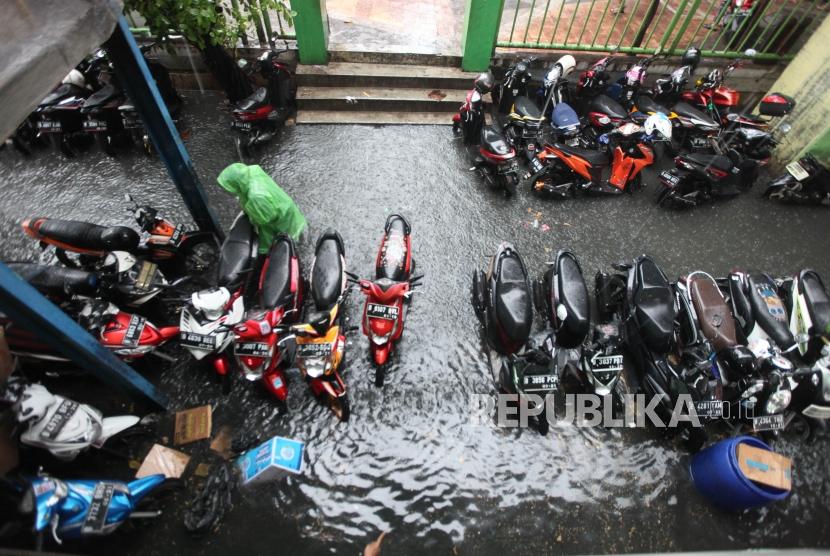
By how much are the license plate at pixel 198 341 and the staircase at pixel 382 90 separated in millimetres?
4898

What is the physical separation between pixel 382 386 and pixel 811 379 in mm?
4468

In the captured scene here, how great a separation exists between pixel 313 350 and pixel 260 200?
79.5 inches

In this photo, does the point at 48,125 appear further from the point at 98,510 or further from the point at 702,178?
the point at 702,178

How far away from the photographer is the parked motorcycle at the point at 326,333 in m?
3.96

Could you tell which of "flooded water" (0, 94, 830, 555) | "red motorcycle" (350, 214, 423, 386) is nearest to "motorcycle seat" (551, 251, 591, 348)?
"flooded water" (0, 94, 830, 555)

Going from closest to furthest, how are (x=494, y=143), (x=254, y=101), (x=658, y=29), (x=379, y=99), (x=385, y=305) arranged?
1. (x=385, y=305)
2. (x=494, y=143)
3. (x=254, y=101)
4. (x=379, y=99)
5. (x=658, y=29)

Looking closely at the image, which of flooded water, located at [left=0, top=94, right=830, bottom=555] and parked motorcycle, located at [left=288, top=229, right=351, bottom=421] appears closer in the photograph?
flooded water, located at [left=0, top=94, right=830, bottom=555]

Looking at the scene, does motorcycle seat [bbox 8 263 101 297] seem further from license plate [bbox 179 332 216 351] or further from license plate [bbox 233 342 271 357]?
license plate [bbox 233 342 271 357]

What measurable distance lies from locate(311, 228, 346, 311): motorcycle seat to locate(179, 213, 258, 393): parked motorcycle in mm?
788

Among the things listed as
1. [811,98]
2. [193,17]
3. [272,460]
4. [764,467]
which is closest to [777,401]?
[764,467]

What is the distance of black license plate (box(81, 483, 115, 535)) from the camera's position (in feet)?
10.1

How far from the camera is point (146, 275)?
15.3 ft

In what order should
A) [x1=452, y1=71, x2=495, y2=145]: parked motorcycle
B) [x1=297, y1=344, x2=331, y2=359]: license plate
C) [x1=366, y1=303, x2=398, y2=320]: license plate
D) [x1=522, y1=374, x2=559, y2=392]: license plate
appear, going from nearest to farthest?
[x1=297, y1=344, x2=331, y2=359]: license plate < [x1=522, y1=374, x2=559, y2=392]: license plate < [x1=366, y1=303, x2=398, y2=320]: license plate < [x1=452, y1=71, x2=495, y2=145]: parked motorcycle

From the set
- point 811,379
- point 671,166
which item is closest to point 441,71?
point 671,166
